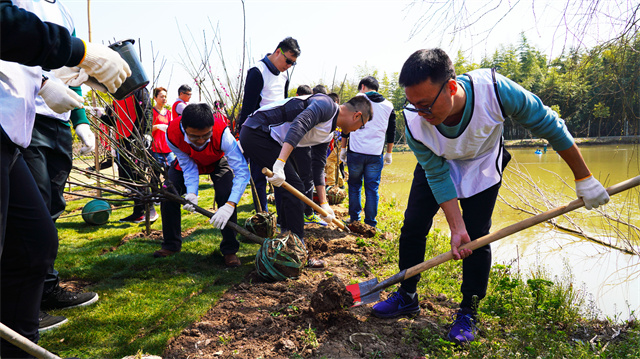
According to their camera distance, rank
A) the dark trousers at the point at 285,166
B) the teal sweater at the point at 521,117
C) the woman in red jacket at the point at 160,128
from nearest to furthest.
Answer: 1. the teal sweater at the point at 521,117
2. the dark trousers at the point at 285,166
3. the woman in red jacket at the point at 160,128

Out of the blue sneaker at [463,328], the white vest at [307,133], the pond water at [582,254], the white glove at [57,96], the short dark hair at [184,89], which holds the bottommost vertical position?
the pond water at [582,254]

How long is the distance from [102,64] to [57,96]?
31.6 inches

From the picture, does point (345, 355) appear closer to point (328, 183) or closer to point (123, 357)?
point (123, 357)

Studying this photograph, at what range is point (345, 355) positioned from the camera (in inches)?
92.5

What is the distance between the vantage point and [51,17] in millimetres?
2211

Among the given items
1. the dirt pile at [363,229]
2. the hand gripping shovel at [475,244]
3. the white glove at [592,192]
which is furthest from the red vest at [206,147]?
the white glove at [592,192]

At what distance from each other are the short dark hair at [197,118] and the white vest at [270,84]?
1.56 metres

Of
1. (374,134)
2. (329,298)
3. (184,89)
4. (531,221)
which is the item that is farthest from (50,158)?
(184,89)

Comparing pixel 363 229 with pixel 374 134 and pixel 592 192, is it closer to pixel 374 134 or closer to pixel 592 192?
pixel 374 134

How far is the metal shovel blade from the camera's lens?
9.73ft

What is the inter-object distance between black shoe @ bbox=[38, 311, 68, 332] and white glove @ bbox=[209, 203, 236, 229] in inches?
50.7

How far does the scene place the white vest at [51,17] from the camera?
2148 millimetres

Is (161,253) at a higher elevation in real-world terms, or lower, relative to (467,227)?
lower

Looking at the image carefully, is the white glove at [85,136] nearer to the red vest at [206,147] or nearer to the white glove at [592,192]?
the red vest at [206,147]
